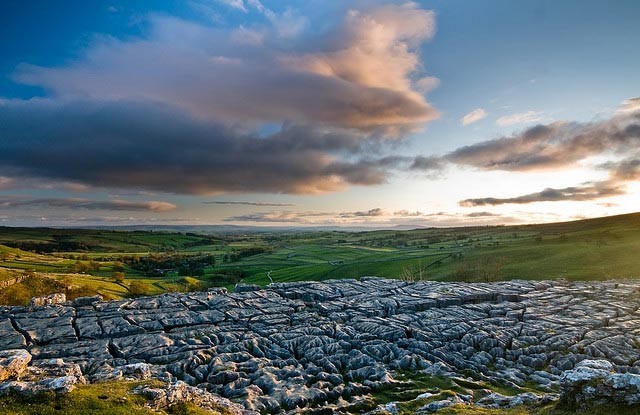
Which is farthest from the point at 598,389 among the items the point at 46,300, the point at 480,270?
the point at 480,270

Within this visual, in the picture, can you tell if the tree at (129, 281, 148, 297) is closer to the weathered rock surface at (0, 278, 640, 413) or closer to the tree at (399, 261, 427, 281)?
the weathered rock surface at (0, 278, 640, 413)

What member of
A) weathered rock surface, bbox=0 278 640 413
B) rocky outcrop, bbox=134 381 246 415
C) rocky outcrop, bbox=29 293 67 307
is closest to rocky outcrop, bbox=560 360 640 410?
weathered rock surface, bbox=0 278 640 413

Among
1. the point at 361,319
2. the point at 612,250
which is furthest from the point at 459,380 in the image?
the point at 612,250

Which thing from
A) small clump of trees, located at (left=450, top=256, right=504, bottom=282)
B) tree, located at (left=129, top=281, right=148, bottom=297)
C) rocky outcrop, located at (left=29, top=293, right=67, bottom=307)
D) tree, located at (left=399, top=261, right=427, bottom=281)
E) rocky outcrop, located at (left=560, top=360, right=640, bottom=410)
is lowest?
tree, located at (left=129, top=281, right=148, bottom=297)

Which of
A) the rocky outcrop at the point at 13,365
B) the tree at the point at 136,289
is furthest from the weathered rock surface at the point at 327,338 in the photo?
the tree at the point at 136,289

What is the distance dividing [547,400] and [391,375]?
17.5m

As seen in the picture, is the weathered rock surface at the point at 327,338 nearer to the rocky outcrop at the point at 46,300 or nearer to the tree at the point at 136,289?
the rocky outcrop at the point at 46,300

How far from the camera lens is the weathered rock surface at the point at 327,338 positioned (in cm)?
4647

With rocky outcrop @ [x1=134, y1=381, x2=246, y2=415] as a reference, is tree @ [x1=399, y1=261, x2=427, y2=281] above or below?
below

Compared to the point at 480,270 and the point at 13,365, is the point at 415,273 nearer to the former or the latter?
the point at 480,270

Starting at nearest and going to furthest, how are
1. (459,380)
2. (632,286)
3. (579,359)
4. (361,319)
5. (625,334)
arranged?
(459,380) < (579,359) < (625,334) < (361,319) < (632,286)

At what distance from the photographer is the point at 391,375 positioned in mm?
49125

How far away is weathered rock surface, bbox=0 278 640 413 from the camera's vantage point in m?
46.5

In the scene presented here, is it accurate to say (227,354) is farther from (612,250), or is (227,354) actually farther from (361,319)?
(612,250)
